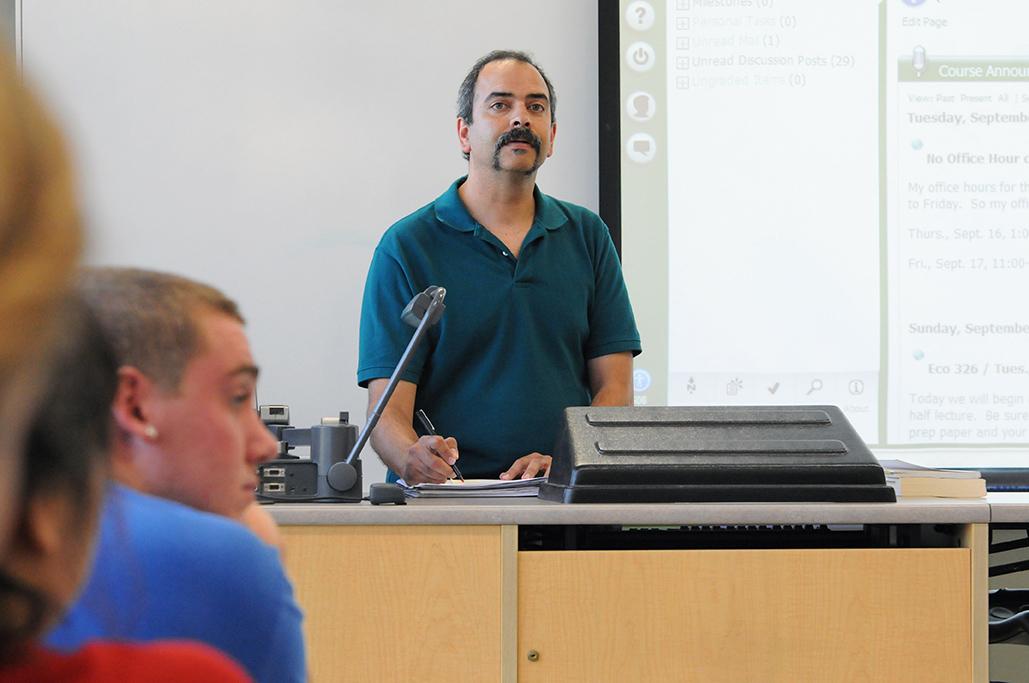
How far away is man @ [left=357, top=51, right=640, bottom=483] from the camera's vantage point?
2.68m

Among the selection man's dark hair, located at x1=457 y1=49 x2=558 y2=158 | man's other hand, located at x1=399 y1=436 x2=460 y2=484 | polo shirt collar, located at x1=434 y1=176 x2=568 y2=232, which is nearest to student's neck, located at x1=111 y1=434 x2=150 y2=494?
man's other hand, located at x1=399 y1=436 x2=460 y2=484

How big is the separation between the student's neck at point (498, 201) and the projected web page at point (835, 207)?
571 millimetres

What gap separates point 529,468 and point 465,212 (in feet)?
2.28

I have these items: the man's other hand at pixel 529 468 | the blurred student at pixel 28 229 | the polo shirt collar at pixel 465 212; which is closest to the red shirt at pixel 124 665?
the blurred student at pixel 28 229

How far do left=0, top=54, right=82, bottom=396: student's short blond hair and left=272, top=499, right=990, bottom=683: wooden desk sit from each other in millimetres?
1562

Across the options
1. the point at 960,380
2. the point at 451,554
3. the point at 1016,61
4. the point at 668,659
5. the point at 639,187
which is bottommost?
the point at 668,659

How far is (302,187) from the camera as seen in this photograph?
341 centimetres

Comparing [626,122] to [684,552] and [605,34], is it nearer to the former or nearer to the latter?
[605,34]

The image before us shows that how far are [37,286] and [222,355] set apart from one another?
0.54 metres

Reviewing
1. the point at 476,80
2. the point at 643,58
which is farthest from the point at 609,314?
the point at 643,58

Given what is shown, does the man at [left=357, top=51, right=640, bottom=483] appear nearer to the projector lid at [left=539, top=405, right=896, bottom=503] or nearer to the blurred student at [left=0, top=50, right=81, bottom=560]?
the projector lid at [left=539, top=405, right=896, bottom=503]

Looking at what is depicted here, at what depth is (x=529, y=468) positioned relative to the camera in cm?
237

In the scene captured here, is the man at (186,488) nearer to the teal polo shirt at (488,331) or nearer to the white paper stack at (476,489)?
the white paper stack at (476,489)

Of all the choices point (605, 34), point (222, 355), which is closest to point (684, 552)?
point (222, 355)
